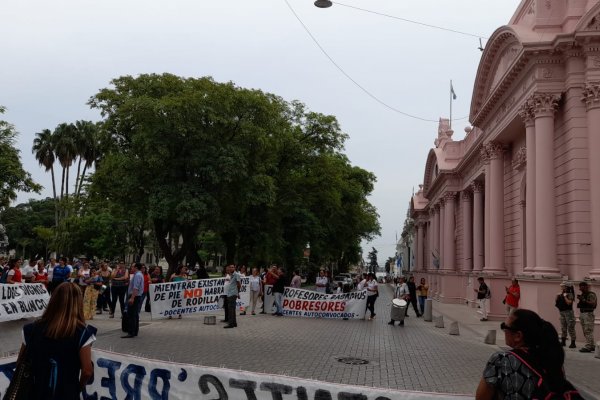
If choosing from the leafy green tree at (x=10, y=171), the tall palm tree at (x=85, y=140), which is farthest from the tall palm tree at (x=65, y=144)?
the leafy green tree at (x=10, y=171)

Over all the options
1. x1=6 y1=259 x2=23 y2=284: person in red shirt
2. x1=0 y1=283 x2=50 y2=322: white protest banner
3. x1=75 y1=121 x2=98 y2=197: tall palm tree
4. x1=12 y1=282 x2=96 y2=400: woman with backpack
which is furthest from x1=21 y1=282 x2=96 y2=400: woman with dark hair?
x1=75 y1=121 x2=98 y2=197: tall palm tree

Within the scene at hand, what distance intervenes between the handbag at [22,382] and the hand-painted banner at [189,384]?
5.79 ft

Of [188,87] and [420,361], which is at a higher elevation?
[188,87]

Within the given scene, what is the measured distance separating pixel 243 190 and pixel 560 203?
17.2 m

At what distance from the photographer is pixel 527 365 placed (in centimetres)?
319

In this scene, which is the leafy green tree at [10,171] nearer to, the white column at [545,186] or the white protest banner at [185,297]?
the white protest banner at [185,297]

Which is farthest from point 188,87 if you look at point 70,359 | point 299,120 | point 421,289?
point 70,359

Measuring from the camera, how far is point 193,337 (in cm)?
1331

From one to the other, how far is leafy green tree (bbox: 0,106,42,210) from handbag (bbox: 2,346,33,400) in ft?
94.2

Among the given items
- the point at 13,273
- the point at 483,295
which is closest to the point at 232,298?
the point at 13,273

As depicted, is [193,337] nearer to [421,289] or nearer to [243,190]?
[421,289]

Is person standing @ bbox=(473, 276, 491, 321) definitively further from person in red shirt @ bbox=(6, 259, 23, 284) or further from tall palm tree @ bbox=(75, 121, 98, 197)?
tall palm tree @ bbox=(75, 121, 98, 197)

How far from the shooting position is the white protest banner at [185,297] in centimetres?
1748

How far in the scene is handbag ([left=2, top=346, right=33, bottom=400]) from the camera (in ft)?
12.1
